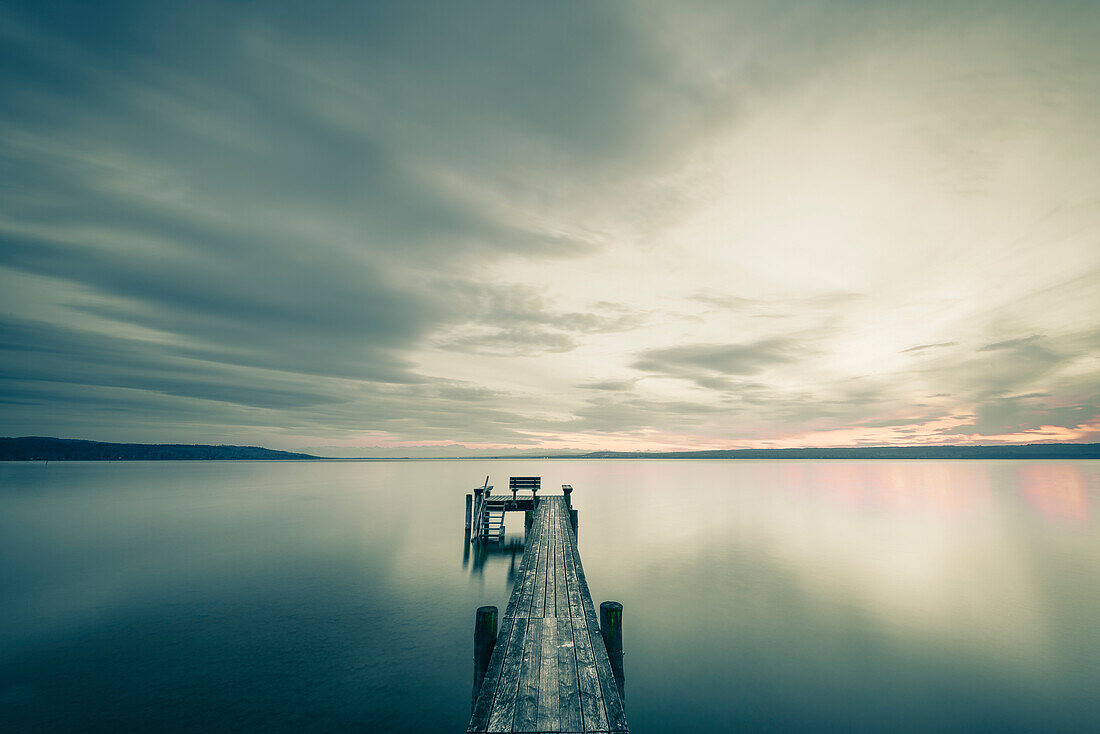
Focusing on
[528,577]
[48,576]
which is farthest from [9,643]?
[528,577]

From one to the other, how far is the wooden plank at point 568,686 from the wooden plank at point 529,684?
35 centimetres

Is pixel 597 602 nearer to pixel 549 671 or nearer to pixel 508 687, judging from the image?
pixel 549 671

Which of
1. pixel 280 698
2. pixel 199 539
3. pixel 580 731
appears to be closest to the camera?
pixel 580 731

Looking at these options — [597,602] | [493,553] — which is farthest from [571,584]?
[493,553]

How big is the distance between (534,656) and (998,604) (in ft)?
78.7

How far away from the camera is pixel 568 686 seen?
666 cm

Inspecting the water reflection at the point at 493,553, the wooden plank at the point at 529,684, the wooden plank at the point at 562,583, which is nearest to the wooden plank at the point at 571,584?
the wooden plank at the point at 562,583

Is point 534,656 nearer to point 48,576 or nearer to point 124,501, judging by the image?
point 48,576

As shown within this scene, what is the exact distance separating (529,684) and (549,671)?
0.50 m

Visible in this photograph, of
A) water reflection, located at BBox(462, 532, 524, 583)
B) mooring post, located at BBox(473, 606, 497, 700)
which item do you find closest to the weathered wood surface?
mooring post, located at BBox(473, 606, 497, 700)

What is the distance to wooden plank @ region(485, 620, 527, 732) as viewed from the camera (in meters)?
5.79

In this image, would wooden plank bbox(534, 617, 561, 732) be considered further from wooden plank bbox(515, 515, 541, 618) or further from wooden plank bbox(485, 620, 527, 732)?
wooden plank bbox(515, 515, 541, 618)

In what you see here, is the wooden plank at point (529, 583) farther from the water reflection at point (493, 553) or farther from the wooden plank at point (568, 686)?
the water reflection at point (493, 553)

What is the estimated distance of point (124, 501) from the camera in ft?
177
